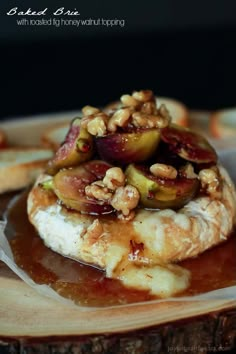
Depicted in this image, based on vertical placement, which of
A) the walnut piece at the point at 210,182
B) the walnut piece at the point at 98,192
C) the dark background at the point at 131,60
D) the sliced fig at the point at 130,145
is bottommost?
the dark background at the point at 131,60

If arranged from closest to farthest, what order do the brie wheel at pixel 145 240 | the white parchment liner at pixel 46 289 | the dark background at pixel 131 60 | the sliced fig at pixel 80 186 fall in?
the white parchment liner at pixel 46 289 < the brie wheel at pixel 145 240 < the sliced fig at pixel 80 186 < the dark background at pixel 131 60

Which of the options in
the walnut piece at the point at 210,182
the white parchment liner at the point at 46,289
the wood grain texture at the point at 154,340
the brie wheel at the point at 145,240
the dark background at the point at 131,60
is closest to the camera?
the wood grain texture at the point at 154,340

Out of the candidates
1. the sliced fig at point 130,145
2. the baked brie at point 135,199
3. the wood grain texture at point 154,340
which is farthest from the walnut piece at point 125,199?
the wood grain texture at point 154,340

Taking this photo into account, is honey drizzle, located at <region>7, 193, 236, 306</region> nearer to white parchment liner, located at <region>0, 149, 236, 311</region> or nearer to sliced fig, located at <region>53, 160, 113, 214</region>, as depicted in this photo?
white parchment liner, located at <region>0, 149, 236, 311</region>

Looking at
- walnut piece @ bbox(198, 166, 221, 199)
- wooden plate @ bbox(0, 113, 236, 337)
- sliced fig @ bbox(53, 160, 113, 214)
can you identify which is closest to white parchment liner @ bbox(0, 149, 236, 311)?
wooden plate @ bbox(0, 113, 236, 337)

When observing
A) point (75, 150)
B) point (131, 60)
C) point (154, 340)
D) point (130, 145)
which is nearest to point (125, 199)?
point (130, 145)

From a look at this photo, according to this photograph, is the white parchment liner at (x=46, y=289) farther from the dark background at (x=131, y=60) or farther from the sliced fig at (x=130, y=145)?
the dark background at (x=131, y=60)

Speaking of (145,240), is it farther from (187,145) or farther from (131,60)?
(131,60)

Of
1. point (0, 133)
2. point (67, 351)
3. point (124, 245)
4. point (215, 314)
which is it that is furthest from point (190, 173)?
point (0, 133)
